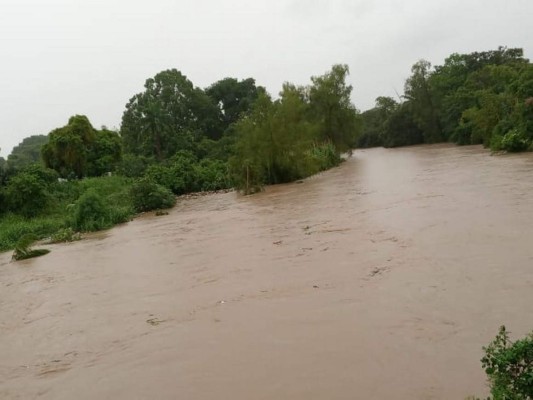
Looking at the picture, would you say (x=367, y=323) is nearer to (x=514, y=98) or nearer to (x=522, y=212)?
(x=522, y=212)

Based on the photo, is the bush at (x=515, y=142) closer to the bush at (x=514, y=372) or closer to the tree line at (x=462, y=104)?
the tree line at (x=462, y=104)

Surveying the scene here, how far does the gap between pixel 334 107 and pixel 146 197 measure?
81.3 feet

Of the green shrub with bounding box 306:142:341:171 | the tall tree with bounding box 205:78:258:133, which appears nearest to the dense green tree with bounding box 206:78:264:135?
the tall tree with bounding box 205:78:258:133

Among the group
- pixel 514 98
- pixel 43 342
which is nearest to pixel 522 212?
pixel 43 342

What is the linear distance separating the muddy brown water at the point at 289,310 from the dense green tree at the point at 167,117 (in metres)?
26.9

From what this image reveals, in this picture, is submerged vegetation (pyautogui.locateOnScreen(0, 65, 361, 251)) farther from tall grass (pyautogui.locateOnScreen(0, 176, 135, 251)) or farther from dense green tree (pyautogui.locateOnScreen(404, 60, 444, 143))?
dense green tree (pyautogui.locateOnScreen(404, 60, 444, 143))

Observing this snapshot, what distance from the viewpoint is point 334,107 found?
43750mm

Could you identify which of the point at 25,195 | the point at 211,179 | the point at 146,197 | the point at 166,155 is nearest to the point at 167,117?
the point at 166,155

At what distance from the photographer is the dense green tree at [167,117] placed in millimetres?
39156

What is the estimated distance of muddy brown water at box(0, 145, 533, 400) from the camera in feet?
15.0

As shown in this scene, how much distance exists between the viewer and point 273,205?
1862 cm

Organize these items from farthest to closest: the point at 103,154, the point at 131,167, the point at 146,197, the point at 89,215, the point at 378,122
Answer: the point at 378,122 < the point at 103,154 < the point at 131,167 < the point at 146,197 < the point at 89,215

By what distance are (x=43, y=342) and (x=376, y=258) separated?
17.2 ft

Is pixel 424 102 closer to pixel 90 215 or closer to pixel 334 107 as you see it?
pixel 334 107
